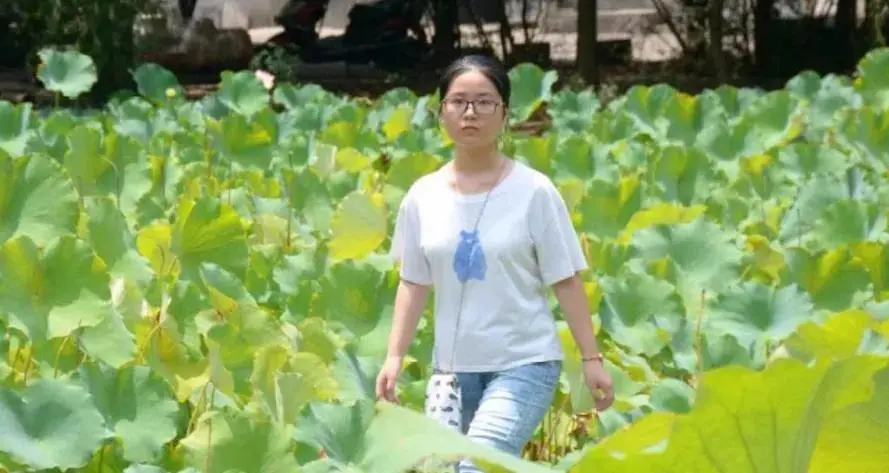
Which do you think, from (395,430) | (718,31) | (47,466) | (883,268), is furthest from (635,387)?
(718,31)

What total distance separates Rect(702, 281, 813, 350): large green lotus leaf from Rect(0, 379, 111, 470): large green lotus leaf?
1.14m

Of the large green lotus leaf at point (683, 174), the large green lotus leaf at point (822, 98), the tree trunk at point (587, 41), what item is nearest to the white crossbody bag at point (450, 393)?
the large green lotus leaf at point (683, 174)

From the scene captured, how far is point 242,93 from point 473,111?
4.17 metres

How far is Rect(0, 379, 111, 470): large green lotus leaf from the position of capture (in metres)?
1.89

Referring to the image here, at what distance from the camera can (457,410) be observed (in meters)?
2.10

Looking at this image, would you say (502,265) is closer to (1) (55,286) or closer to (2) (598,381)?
(2) (598,381)

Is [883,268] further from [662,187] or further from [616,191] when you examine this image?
[662,187]

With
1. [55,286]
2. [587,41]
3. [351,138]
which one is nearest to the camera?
[55,286]

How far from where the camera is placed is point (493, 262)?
2.06 meters

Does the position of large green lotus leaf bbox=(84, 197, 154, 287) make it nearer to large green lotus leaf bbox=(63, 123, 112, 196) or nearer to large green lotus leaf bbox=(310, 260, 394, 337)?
large green lotus leaf bbox=(310, 260, 394, 337)

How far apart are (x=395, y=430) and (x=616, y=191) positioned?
2.66 m

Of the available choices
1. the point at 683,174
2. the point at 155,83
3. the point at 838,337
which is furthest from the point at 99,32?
the point at 838,337

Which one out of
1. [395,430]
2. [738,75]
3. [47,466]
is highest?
[395,430]

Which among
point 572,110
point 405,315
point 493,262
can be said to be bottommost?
point 572,110
